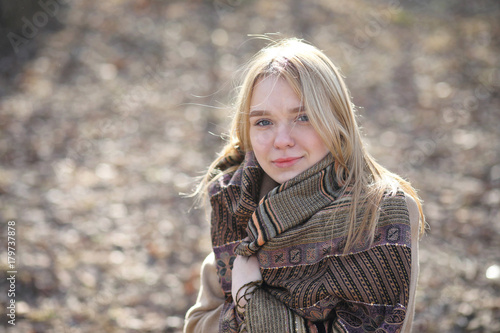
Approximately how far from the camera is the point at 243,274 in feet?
6.40

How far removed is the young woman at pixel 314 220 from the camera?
174 cm

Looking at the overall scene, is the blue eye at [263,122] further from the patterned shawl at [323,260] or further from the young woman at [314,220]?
the patterned shawl at [323,260]

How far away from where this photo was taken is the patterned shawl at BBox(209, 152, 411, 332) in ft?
5.69

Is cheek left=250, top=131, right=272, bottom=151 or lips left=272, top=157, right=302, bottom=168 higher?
cheek left=250, top=131, right=272, bottom=151

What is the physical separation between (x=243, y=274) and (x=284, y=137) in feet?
2.01

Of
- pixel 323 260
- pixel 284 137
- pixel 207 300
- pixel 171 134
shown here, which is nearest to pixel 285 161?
pixel 284 137

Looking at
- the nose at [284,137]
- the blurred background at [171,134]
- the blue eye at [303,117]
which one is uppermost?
the blue eye at [303,117]

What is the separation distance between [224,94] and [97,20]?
352 centimetres

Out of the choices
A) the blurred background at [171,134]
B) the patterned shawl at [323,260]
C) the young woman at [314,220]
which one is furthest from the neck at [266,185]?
the blurred background at [171,134]

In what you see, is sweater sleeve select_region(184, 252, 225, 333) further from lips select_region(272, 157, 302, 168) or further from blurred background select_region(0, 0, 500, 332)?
blurred background select_region(0, 0, 500, 332)

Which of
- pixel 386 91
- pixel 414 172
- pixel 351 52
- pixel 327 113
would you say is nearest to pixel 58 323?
pixel 327 113

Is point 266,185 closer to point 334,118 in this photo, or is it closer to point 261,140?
point 261,140
